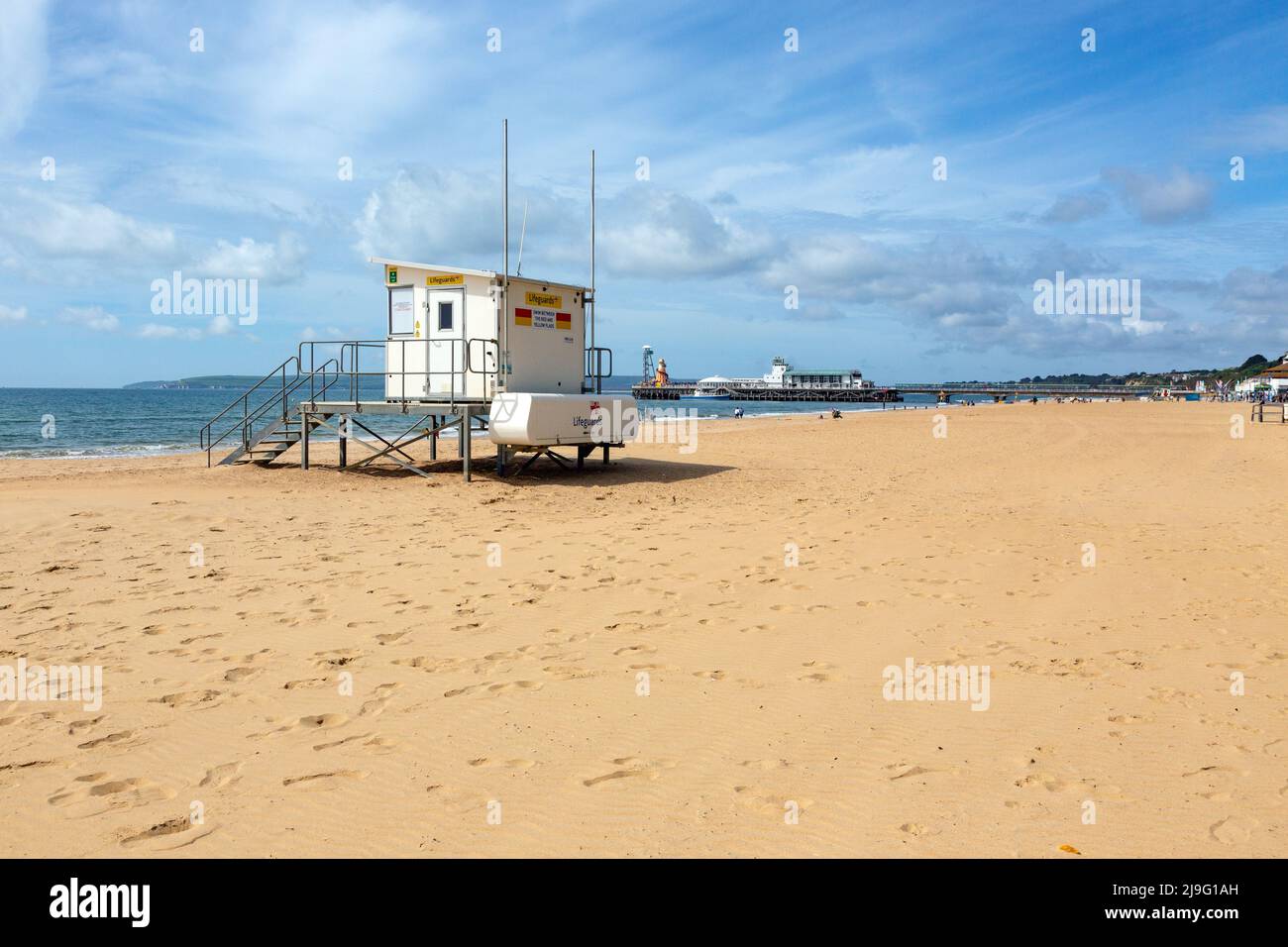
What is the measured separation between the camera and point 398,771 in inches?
178

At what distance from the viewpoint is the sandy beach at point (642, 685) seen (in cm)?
400

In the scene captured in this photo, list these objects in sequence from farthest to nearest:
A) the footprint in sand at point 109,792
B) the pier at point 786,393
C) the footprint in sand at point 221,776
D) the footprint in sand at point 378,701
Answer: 1. the pier at point 786,393
2. the footprint in sand at point 378,701
3. the footprint in sand at point 221,776
4. the footprint in sand at point 109,792

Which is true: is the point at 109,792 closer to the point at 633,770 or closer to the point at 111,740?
the point at 111,740

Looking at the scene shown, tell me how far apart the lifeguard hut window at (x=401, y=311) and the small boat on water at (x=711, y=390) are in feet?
324

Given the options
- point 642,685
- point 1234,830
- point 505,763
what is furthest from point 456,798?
point 1234,830

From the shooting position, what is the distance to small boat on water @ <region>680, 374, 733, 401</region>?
11975 cm

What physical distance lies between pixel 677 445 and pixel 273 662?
73.5 ft

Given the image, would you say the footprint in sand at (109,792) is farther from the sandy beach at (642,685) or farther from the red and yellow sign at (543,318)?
the red and yellow sign at (543,318)

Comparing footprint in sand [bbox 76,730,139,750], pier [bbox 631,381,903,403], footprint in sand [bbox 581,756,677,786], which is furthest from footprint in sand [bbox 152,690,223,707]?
pier [bbox 631,381,903,403]

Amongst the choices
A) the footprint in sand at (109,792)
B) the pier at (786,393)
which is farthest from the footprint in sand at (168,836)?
the pier at (786,393)

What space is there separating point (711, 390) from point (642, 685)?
118520mm

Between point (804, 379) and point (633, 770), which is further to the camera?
point (804, 379)

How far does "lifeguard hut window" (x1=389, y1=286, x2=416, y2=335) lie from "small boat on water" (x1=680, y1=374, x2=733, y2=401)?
9881 centimetres

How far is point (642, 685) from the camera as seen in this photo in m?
5.78
